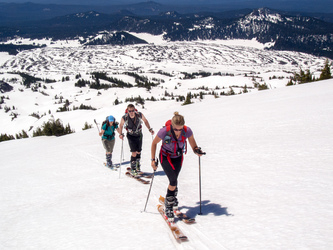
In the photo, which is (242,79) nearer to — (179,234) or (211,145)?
(211,145)

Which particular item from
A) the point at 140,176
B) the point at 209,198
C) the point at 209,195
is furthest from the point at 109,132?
the point at 209,198

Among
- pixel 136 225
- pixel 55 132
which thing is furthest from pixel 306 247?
pixel 55 132

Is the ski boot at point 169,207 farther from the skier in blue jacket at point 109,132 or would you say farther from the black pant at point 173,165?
the skier in blue jacket at point 109,132

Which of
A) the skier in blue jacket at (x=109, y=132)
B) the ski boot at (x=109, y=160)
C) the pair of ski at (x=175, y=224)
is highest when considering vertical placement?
the skier in blue jacket at (x=109, y=132)

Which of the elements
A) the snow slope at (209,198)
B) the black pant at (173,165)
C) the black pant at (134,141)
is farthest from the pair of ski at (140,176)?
the black pant at (173,165)

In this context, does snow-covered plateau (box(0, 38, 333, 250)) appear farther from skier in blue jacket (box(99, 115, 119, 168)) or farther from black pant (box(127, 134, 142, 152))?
black pant (box(127, 134, 142, 152))

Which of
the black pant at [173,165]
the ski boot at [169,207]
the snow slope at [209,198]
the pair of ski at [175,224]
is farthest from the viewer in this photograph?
the ski boot at [169,207]

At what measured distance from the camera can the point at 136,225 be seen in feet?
20.8

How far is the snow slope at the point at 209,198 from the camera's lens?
18.0 feet

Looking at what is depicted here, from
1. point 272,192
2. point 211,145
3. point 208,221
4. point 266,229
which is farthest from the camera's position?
point 211,145

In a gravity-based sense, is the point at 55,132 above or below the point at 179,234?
below

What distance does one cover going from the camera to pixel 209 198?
7500 mm

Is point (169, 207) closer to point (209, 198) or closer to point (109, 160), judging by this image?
point (209, 198)

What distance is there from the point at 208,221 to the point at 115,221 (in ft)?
7.72
